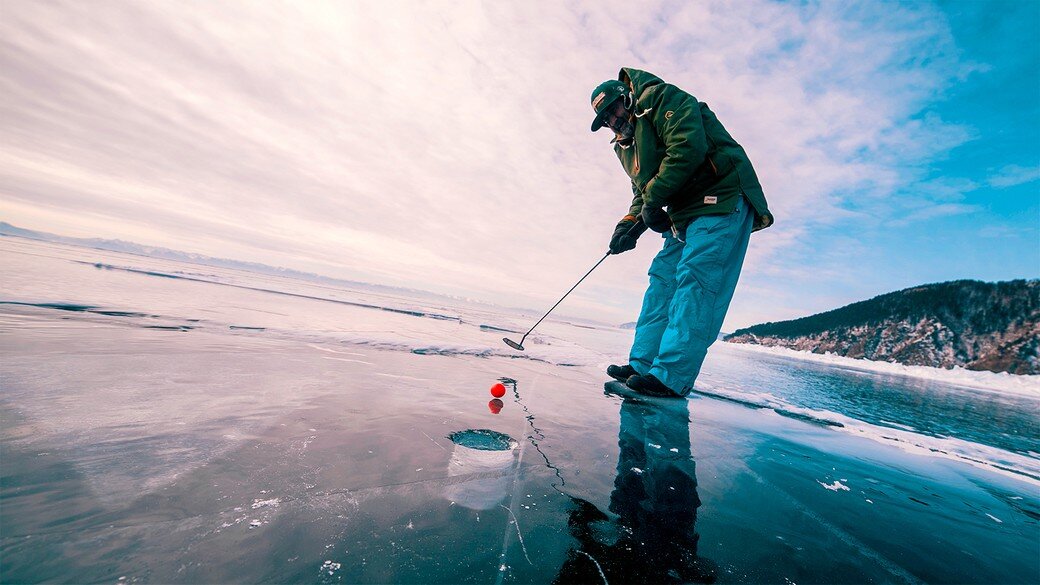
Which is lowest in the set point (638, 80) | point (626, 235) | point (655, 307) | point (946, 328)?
point (655, 307)

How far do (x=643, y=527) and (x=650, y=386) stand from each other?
2091mm

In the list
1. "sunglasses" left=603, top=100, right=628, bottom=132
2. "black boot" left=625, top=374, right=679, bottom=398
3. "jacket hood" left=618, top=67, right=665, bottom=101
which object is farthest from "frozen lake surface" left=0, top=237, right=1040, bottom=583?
"jacket hood" left=618, top=67, right=665, bottom=101

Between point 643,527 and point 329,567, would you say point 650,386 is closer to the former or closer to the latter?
point 643,527

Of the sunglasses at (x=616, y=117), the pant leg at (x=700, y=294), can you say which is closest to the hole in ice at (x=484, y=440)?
Result: the pant leg at (x=700, y=294)

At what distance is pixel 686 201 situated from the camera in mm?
3396

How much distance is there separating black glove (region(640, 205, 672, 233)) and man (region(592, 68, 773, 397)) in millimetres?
11

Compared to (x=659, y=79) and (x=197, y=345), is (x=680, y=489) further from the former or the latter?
(x=197, y=345)

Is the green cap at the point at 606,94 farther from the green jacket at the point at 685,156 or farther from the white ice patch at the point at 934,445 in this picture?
the white ice patch at the point at 934,445

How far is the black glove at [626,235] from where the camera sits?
4117 millimetres

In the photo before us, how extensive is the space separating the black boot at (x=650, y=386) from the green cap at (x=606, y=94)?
8.19 ft

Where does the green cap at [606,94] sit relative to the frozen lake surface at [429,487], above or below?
above

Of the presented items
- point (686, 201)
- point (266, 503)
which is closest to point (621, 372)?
point (686, 201)

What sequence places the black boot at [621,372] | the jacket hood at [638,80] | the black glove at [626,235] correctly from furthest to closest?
the black glove at [626,235] → the black boot at [621,372] → the jacket hood at [638,80]

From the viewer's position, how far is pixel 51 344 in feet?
8.41
